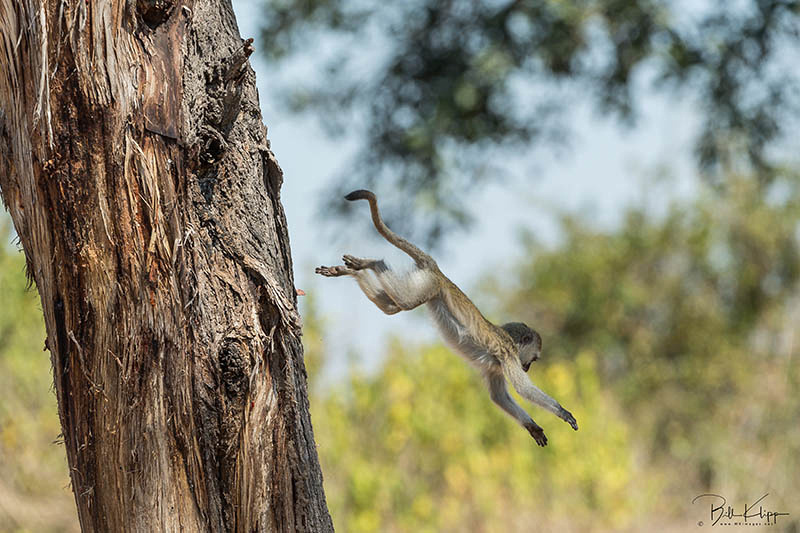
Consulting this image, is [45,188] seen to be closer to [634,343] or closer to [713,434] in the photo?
[713,434]

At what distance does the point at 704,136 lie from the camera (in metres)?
9.11

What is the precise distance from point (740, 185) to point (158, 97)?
38.8 feet

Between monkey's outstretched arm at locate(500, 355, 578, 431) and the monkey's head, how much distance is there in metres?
0.22

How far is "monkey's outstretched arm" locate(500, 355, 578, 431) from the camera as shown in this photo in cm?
404

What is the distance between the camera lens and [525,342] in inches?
188

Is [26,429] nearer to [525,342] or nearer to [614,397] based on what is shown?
[525,342]

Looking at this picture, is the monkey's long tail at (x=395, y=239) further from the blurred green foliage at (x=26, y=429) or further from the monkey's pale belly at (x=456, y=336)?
the blurred green foliage at (x=26, y=429)

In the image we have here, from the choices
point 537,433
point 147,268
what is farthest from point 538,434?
point 147,268

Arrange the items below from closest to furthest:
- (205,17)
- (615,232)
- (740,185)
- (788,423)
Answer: (205,17)
(788,423)
(740,185)
(615,232)

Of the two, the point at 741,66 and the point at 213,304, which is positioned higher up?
the point at 741,66

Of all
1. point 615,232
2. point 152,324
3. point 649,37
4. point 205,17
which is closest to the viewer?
point 152,324

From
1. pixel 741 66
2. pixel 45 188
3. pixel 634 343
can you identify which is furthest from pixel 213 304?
pixel 634 343

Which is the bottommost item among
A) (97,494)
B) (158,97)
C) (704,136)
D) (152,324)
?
(97,494)

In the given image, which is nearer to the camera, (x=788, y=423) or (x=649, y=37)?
(x=649, y=37)
